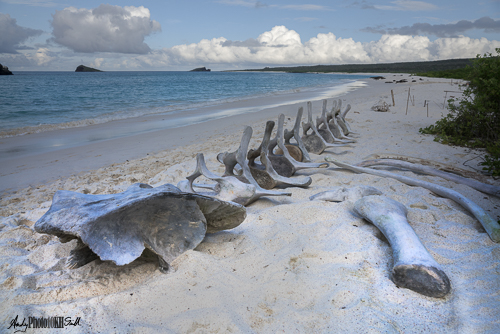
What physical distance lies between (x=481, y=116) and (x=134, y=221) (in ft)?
21.5

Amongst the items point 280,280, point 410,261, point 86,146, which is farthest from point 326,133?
point 86,146

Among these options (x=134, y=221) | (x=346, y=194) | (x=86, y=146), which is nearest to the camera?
(x=134, y=221)

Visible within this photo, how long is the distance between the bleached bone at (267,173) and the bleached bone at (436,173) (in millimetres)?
1421

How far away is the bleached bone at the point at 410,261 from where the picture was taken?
5.77 ft

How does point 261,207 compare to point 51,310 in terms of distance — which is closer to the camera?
point 51,310

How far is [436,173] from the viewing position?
13.4 ft

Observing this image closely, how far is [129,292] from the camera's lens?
184cm

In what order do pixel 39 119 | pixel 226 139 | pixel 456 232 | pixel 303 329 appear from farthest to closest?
pixel 39 119 → pixel 226 139 → pixel 456 232 → pixel 303 329

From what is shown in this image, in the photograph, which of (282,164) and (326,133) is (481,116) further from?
(282,164)

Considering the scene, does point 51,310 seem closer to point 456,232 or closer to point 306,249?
point 306,249

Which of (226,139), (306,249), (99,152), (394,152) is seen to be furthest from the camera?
(226,139)

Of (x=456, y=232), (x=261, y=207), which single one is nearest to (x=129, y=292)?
(x=261, y=207)

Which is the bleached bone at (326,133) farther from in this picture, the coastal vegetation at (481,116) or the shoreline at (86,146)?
the shoreline at (86,146)

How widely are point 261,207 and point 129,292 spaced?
6.17 ft
